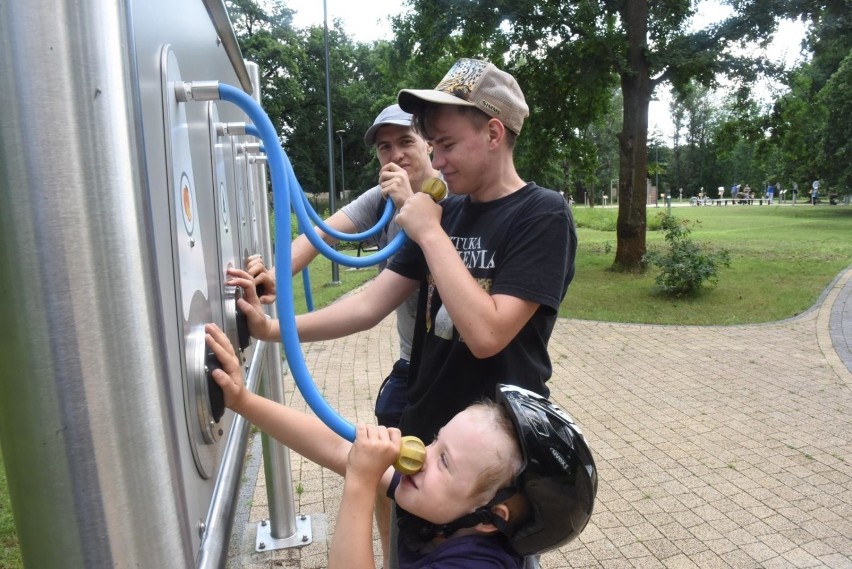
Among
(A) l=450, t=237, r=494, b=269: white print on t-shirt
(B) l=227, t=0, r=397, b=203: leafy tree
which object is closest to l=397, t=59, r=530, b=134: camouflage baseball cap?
(A) l=450, t=237, r=494, b=269: white print on t-shirt

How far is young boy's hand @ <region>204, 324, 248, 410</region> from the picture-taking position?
96 centimetres

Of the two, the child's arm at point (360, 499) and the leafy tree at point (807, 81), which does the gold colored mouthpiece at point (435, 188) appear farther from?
the leafy tree at point (807, 81)

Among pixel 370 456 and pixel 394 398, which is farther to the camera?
pixel 394 398

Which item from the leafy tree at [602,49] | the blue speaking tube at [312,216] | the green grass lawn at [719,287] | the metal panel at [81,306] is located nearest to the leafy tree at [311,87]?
the leafy tree at [602,49]

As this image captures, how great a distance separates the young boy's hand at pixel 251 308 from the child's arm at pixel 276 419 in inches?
9.1

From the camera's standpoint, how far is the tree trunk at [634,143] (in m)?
11.1

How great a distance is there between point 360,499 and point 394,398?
1267 mm

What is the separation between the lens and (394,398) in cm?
239

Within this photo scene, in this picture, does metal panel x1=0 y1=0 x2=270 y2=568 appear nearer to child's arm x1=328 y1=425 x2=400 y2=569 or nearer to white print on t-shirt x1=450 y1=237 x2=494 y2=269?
child's arm x1=328 y1=425 x2=400 y2=569

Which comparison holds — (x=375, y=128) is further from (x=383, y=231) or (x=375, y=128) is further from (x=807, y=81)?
(x=807, y=81)

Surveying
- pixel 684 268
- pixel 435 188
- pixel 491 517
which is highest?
pixel 435 188

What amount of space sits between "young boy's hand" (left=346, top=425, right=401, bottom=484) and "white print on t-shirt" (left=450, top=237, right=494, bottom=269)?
535mm

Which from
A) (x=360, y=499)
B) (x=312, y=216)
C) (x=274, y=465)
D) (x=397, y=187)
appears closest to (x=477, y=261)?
(x=397, y=187)

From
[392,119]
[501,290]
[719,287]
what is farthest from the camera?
[719,287]
